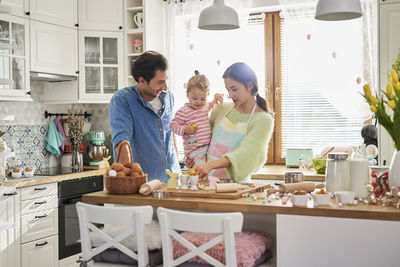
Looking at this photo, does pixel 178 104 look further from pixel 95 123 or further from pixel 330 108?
pixel 330 108

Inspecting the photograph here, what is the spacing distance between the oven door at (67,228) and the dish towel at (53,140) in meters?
0.72

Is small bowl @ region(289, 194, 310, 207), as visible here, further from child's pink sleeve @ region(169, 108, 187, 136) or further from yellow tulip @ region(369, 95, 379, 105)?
child's pink sleeve @ region(169, 108, 187, 136)

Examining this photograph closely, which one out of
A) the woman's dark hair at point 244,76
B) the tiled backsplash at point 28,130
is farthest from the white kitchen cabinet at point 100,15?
the woman's dark hair at point 244,76

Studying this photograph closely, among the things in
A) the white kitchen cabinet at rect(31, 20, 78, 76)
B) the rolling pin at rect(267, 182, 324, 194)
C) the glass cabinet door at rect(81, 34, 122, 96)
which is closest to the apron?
the rolling pin at rect(267, 182, 324, 194)

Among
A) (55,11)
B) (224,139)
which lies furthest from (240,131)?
(55,11)

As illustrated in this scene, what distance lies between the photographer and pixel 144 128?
291 centimetres

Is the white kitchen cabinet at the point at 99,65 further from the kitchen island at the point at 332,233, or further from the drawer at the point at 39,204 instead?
the kitchen island at the point at 332,233

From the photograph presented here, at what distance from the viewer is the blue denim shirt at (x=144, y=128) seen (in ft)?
9.21

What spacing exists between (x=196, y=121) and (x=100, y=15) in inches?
92.8

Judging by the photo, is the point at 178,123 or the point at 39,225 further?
the point at 39,225

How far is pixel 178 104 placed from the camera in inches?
199

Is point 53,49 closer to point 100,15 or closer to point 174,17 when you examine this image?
→ point 100,15

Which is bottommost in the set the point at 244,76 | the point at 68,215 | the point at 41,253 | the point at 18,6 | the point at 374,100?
the point at 41,253

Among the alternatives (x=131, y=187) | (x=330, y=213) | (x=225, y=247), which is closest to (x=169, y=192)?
(x=131, y=187)
